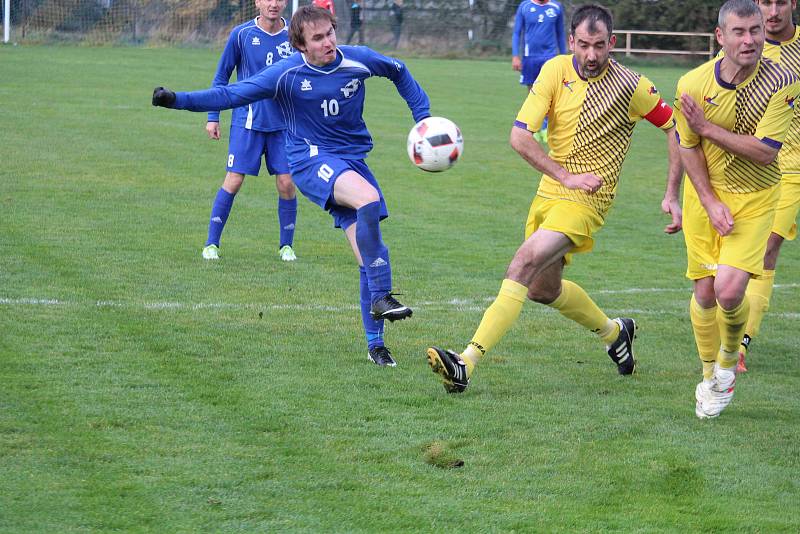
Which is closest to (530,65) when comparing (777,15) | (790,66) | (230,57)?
(230,57)

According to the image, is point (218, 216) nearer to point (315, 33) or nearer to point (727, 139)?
point (315, 33)

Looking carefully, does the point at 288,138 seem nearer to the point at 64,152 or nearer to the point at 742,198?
the point at 742,198

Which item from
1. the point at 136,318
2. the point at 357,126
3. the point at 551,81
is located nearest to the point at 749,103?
the point at 551,81

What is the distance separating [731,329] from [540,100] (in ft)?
4.87

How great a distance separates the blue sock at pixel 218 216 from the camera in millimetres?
9469

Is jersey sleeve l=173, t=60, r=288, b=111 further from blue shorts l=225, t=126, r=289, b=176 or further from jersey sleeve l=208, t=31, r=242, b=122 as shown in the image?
blue shorts l=225, t=126, r=289, b=176

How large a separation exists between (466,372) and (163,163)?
911cm

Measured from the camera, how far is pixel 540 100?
603cm

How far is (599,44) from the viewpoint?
5898 mm

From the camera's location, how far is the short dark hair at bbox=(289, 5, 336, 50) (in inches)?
253

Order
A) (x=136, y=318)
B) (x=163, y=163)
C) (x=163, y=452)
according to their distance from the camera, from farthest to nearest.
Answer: (x=163, y=163) < (x=136, y=318) < (x=163, y=452)

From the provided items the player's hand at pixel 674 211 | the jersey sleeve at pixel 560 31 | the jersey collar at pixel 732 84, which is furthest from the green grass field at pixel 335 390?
the jersey sleeve at pixel 560 31

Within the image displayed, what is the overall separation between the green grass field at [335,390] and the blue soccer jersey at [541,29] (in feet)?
24.1

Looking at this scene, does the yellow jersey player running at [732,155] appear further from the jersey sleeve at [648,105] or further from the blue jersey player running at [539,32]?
the blue jersey player running at [539,32]
